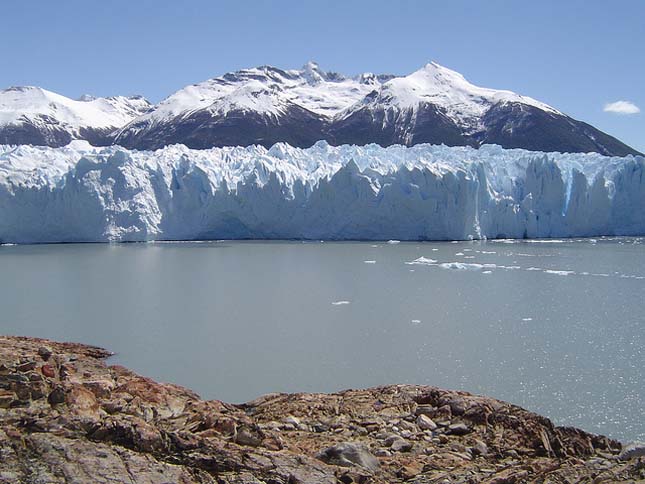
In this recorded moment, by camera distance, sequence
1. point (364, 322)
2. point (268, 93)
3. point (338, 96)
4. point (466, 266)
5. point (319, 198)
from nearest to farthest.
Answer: point (364, 322) < point (466, 266) < point (319, 198) < point (268, 93) < point (338, 96)

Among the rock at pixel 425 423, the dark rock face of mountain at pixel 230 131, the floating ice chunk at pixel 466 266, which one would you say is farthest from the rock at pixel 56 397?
the dark rock face of mountain at pixel 230 131

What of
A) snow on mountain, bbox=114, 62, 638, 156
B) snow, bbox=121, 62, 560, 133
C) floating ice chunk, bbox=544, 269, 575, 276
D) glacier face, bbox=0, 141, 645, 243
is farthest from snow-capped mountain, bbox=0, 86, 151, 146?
floating ice chunk, bbox=544, 269, 575, 276

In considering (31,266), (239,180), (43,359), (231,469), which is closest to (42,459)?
→ (231,469)

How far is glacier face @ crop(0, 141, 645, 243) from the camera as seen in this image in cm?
2208

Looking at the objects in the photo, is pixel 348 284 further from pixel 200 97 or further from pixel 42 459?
pixel 200 97

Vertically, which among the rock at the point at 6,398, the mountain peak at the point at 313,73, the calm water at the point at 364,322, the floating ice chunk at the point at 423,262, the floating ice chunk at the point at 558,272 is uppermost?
the mountain peak at the point at 313,73

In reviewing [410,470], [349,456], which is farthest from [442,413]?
[349,456]

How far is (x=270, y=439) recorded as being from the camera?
3.27 meters

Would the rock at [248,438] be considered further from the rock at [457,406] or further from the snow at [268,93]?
the snow at [268,93]

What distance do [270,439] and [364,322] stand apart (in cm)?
547

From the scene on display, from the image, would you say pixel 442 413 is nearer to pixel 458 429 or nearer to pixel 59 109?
pixel 458 429

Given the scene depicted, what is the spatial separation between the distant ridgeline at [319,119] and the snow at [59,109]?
4.4 inches

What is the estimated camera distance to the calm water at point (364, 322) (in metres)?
5.84

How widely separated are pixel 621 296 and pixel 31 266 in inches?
505
